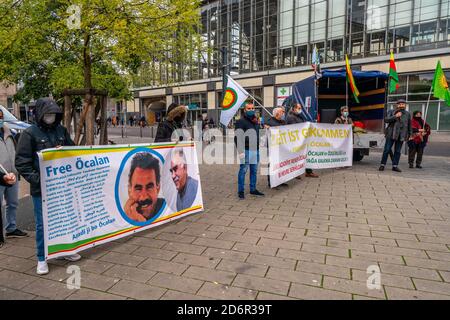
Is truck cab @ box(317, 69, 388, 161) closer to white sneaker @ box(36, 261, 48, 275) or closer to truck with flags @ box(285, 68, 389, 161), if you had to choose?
truck with flags @ box(285, 68, 389, 161)

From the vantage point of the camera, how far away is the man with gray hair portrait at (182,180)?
5.08 meters

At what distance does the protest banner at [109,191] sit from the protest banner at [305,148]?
2.20 meters

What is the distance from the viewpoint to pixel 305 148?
27.1 feet

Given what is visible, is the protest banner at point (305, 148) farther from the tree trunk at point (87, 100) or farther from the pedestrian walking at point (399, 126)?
the tree trunk at point (87, 100)

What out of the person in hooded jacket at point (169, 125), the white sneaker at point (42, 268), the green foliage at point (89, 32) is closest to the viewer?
the white sneaker at point (42, 268)

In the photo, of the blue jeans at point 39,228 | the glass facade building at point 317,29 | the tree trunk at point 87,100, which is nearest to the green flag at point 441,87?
the tree trunk at point 87,100

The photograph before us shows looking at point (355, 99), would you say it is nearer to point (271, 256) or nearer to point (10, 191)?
point (271, 256)

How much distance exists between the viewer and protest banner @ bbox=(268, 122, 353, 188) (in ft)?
22.8

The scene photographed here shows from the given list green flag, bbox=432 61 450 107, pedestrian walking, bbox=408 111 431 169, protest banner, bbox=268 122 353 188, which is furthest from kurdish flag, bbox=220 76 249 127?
green flag, bbox=432 61 450 107

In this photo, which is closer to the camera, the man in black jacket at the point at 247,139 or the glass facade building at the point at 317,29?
the man in black jacket at the point at 247,139

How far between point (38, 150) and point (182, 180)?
2180 mm
